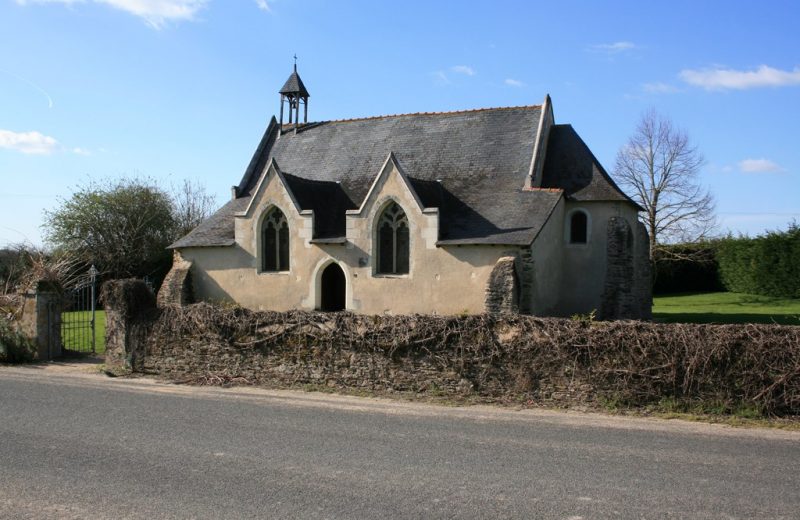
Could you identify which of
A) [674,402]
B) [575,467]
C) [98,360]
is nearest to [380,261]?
[98,360]

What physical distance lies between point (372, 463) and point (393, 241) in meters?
14.5

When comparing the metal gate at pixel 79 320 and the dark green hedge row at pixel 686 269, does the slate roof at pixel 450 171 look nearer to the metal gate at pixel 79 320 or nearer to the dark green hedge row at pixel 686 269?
the metal gate at pixel 79 320

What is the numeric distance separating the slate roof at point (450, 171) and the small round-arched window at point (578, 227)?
2.48 feet

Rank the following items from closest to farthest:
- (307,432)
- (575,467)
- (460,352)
→ (575,467)
(307,432)
(460,352)

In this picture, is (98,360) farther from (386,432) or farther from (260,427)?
(386,432)

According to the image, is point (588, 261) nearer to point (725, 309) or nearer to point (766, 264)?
point (725, 309)

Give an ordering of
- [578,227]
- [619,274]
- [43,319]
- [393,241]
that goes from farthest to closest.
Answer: [578,227]
[619,274]
[393,241]
[43,319]

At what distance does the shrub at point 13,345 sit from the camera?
16672 millimetres

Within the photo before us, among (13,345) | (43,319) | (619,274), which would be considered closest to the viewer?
(13,345)

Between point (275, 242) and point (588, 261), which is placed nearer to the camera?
point (588, 261)

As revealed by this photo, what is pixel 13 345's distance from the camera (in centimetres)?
1670

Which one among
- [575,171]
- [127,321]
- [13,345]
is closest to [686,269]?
[575,171]

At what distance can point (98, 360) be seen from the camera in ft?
55.7

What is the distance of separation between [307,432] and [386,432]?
1097mm
